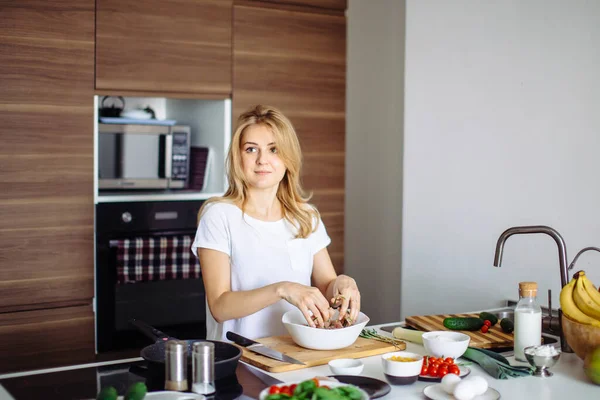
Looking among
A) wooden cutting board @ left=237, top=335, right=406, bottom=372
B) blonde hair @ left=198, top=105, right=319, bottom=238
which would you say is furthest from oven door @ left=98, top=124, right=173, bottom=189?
wooden cutting board @ left=237, top=335, right=406, bottom=372

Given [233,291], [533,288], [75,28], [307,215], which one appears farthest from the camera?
[75,28]

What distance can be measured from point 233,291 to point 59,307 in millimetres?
1395

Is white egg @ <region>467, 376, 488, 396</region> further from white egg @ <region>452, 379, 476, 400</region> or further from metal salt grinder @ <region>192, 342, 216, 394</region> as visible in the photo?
metal salt grinder @ <region>192, 342, 216, 394</region>

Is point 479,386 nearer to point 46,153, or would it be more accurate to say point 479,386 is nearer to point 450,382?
point 450,382

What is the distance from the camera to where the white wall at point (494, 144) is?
3.31 metres

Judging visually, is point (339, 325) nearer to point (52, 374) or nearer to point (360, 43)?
point (52, 374)

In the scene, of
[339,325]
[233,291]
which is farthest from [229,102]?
[339,325]

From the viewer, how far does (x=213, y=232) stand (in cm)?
236

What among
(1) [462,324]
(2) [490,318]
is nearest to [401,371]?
(1) [462,324]

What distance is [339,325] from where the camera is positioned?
6.72 feet

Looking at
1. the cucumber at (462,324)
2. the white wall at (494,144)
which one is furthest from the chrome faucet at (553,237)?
the white wall at (494,144)

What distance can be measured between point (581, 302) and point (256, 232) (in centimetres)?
97

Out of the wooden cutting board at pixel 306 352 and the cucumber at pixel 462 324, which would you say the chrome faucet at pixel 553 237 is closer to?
the cucumber at pixel 462 324

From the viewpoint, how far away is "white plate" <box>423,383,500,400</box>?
165 cm
